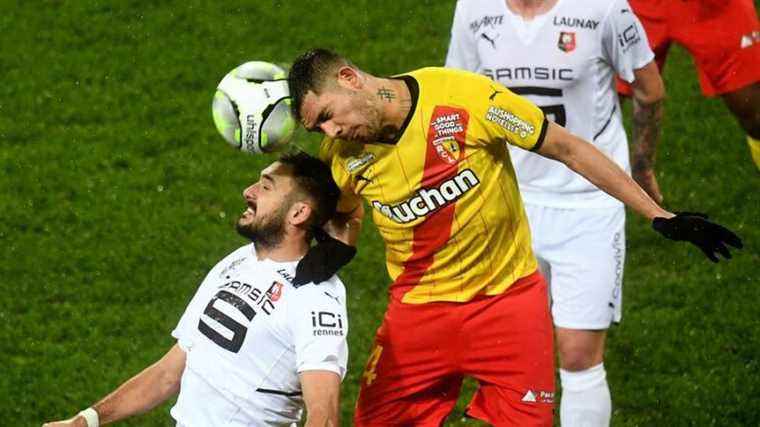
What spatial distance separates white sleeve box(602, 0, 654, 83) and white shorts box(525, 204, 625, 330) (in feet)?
2.27

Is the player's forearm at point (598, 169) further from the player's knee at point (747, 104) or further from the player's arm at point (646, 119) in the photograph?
the player's knee at point (747, 104)

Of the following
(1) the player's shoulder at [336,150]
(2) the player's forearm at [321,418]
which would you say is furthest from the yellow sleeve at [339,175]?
(2) the player's forearm at [321,418]

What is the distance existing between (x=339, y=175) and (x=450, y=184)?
0.46 m

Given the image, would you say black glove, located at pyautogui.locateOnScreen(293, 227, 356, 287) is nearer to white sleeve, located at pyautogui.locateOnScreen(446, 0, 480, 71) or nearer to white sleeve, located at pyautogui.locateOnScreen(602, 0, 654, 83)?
white sleeve, located at pyautogui.locateOnScreen(446, 0, 480, 71)

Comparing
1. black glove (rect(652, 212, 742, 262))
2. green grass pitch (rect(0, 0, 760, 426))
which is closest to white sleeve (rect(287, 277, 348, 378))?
black glove (rect(652, 212, 742, 262))

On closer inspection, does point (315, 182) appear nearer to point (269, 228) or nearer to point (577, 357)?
point (269, 228)

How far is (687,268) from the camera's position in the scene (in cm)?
945

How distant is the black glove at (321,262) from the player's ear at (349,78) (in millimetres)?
618

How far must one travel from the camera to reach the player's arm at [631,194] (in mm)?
5930

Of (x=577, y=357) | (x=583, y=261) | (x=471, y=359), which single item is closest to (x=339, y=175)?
(x=471, y=359)

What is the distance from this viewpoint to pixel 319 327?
5801mm

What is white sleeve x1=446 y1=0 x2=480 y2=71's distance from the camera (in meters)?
7.43

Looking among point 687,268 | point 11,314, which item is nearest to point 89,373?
point 11,314

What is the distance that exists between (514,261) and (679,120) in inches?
178
